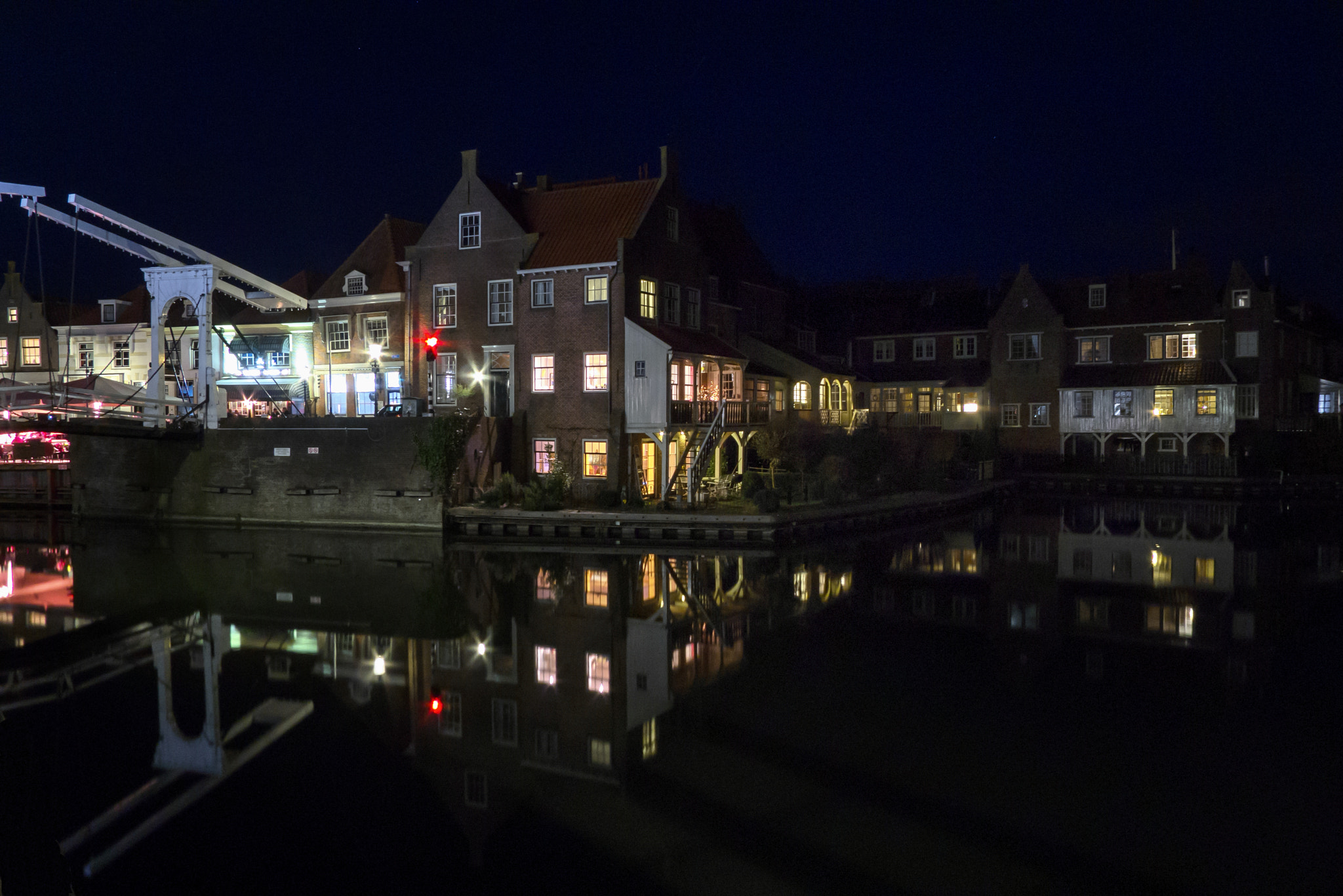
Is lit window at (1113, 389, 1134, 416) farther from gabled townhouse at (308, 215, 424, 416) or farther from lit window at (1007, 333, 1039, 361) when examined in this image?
gabled townhouse at (308, 215, 424, 416)

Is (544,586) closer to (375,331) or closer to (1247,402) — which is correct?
(375,331)

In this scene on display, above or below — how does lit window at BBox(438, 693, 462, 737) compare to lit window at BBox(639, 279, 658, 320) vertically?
Result: below

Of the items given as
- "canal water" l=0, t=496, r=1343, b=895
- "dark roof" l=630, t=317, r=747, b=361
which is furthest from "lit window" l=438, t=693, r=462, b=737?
"dark roof" l=630, t=317, r=747, b=361

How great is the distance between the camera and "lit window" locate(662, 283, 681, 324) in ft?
119

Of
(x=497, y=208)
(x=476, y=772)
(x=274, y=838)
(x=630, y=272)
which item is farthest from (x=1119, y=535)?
(x=274, y=838)

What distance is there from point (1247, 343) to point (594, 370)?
3524cm

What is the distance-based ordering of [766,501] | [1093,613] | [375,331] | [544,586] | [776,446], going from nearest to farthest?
[1093,613], [544,586], [766,501], [776,446], [375,331]

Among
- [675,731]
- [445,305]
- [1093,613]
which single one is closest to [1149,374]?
[1093,613]

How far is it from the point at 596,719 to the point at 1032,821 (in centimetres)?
576

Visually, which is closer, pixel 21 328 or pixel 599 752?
pixel 599 752

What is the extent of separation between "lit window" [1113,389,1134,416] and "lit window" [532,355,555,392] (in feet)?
106

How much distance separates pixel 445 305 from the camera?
124 ft

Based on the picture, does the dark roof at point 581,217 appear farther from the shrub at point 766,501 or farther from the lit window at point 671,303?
the shrub at point 766,501

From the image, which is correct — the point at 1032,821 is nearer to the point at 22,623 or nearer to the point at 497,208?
the point at 22,623
